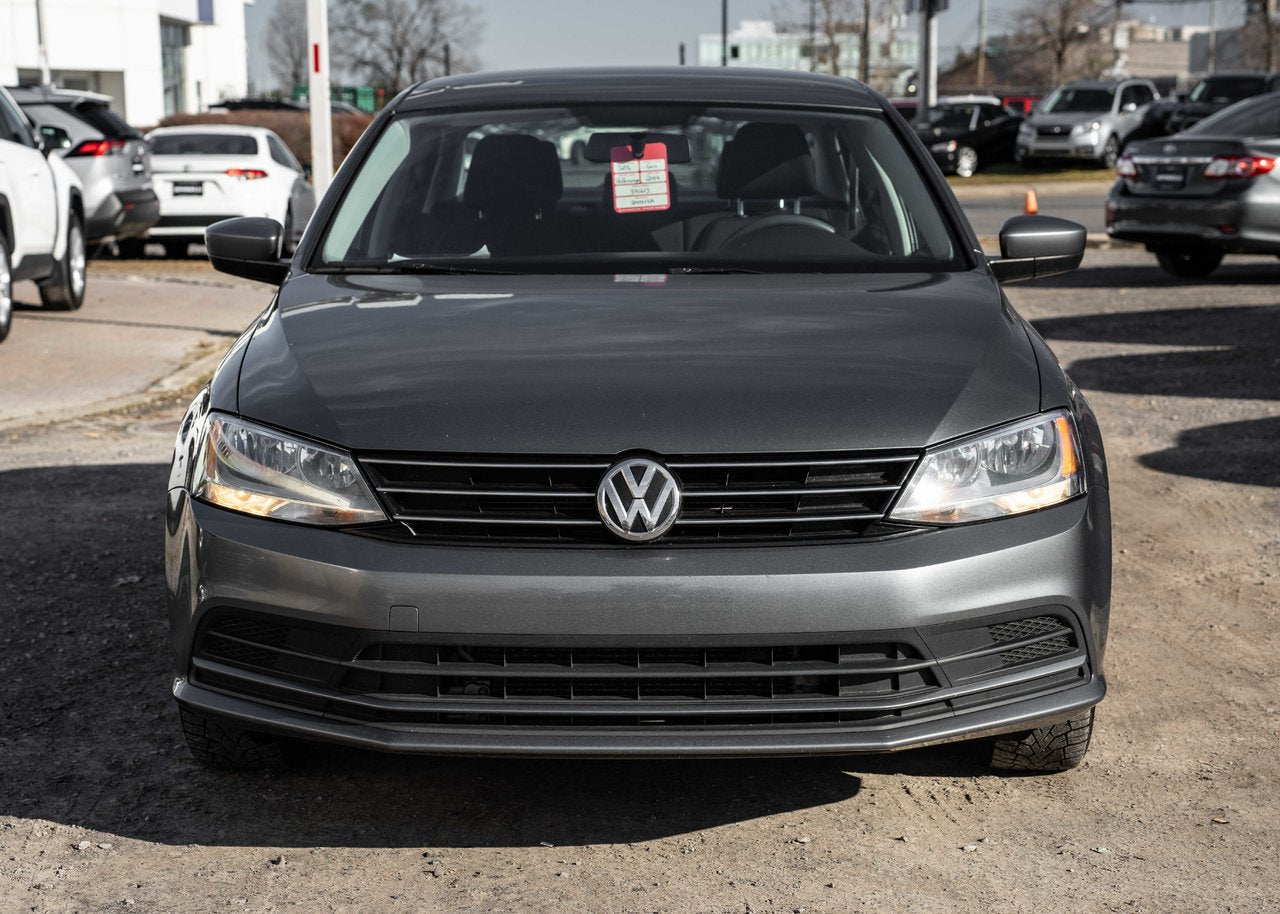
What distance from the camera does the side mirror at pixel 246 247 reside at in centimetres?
463

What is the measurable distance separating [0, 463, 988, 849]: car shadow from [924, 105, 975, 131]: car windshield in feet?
108

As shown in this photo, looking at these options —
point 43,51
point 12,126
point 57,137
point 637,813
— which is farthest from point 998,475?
point 43,51

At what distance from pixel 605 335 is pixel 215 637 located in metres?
1.02

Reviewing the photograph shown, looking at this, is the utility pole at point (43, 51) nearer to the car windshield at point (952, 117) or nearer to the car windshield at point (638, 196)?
the car windshield at point (952, 117)

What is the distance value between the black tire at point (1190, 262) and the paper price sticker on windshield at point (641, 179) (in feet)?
37.8

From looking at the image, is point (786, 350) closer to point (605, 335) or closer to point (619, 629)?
point (605, 335)

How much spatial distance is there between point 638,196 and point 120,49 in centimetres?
5673

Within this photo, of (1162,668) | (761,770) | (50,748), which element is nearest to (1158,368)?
(1162,668)

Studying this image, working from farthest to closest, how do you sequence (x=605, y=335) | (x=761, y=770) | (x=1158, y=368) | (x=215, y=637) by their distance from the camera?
(x=1158, y=368)
(x=761, y=770)
(x=605, y=335)
(x=215, y=637)

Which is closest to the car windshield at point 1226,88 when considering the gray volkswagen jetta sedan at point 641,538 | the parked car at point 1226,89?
the parked car at point 1226,89

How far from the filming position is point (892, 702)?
323 centimetres

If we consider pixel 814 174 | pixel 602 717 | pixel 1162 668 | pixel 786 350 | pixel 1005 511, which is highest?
pixel 814 174

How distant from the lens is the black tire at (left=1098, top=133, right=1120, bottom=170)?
34938 millimetres

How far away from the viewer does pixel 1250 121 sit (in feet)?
47.7
